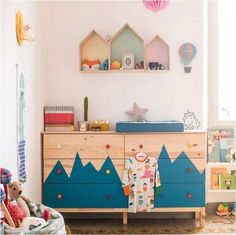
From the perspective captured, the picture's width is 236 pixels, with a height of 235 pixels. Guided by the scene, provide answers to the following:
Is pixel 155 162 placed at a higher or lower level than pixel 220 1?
lower

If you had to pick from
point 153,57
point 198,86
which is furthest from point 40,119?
point 198,86

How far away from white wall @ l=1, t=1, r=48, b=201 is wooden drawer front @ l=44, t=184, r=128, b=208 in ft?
0.39

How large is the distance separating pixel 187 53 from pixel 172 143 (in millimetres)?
838

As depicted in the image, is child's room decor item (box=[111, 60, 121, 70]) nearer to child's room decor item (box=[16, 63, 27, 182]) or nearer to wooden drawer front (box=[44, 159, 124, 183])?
wooden drawer front (box=[44, 159, 124, 183])

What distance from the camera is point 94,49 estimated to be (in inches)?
146

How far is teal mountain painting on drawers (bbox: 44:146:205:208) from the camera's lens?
3396 mm

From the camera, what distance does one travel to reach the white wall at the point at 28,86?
2.46m

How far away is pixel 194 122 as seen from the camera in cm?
371

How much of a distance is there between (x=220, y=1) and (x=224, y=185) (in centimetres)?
167

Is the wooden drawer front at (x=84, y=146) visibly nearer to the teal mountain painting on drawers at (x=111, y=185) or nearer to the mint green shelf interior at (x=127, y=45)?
the teal mountain painting on drawers at (x=111, y=185)

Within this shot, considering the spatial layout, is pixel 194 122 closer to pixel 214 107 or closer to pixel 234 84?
pixel 214 107

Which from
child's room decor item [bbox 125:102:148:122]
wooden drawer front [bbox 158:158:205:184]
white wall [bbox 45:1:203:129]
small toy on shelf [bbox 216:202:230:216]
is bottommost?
small toy on shelf [bbox 216:202:230:216]

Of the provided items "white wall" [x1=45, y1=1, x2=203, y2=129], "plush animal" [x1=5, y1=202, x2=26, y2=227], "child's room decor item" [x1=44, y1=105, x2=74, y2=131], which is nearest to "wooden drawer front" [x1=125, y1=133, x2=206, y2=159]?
"white wall" [x1=45, y1=1, x2=203, y2=129]

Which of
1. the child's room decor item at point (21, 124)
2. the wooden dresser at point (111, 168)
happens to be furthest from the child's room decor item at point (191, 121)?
the child's room decor item at point (21, 124)
